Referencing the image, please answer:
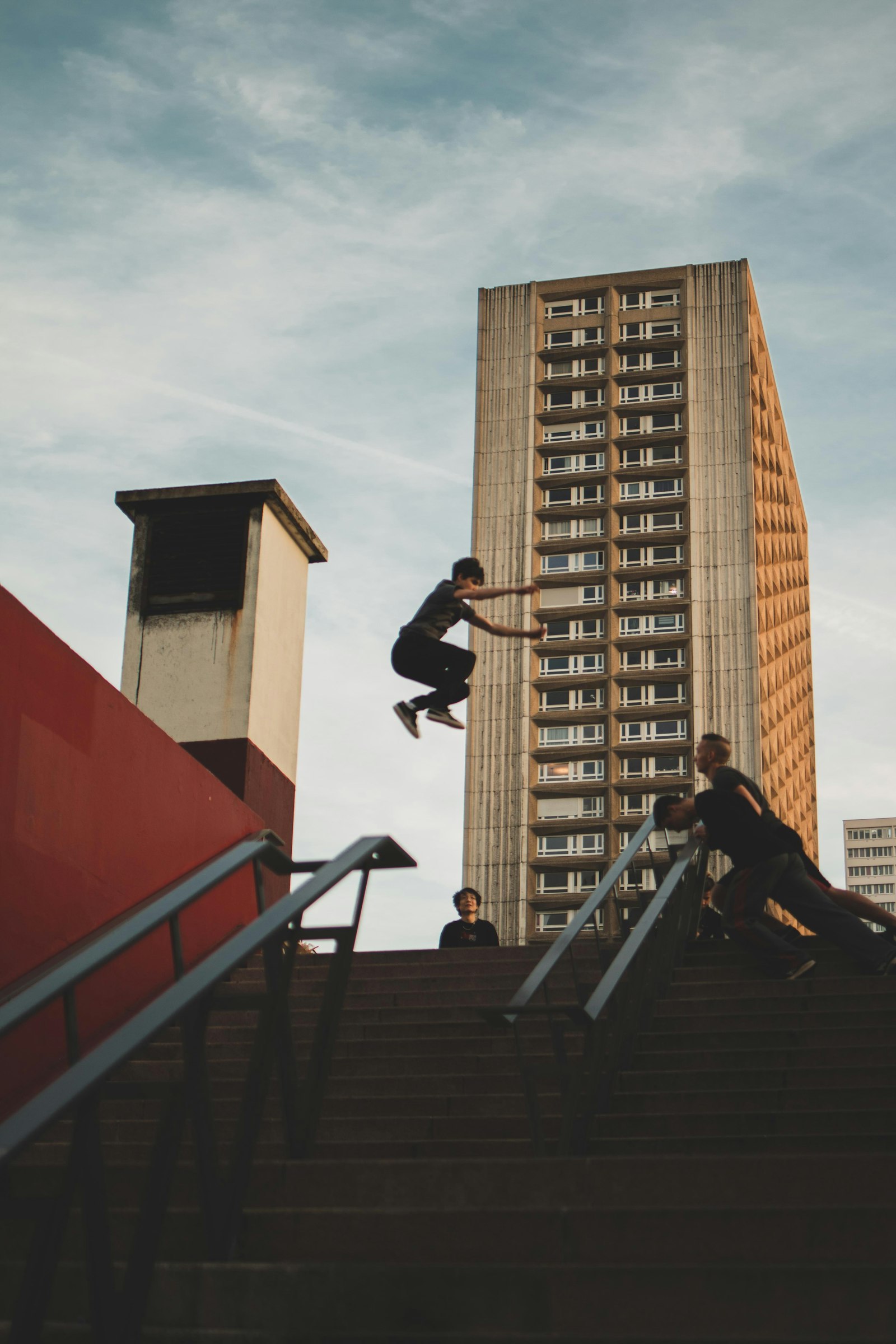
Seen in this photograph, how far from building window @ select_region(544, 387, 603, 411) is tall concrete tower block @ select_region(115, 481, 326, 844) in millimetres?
47200

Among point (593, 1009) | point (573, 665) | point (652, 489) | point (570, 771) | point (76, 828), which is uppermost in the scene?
point (652, 489)

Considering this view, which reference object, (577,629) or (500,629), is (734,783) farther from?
(577,629)

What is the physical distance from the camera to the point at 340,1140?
500 centimetres

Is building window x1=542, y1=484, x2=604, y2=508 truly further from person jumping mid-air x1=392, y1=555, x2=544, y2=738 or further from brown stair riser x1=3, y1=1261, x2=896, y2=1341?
brown stair riser x1=3, y1=1261, x2=896, y2=1341

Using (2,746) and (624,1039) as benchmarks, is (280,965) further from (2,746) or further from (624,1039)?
(2,746)

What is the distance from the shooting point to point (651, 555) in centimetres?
5631

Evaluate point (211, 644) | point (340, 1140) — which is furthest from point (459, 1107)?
point (211, 644)

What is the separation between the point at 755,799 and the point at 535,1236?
15.0ft

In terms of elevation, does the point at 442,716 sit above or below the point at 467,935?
above

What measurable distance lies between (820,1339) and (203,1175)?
156cm

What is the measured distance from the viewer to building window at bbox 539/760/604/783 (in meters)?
53.2

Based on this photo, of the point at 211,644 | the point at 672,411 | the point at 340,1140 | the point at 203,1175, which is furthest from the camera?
the point at 672,411

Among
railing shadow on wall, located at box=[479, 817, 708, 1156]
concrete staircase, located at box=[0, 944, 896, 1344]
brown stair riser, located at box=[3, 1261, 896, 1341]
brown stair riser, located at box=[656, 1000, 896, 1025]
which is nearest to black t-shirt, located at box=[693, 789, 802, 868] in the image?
railing shadow on wall, located at box=[479, 817, 708, 1156]

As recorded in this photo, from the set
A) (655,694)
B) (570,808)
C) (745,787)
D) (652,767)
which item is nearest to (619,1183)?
(745,787)
